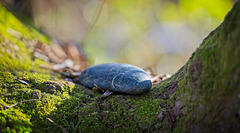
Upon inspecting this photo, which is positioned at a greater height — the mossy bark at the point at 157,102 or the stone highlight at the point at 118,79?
the stone highlight at the point at 118,79

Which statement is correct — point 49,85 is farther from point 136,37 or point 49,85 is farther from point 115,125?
point 136,37

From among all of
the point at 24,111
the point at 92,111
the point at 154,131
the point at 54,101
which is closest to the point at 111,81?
the point at 92,111

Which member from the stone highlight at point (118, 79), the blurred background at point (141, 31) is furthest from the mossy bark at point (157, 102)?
the blurred background at point (141, 31)

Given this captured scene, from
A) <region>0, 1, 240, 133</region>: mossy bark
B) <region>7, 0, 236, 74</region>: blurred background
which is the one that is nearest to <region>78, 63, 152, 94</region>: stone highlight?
<region>0, 1, 240, 133</region>: mossy bark

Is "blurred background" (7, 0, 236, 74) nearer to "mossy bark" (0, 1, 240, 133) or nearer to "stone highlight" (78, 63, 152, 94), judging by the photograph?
"stone highlight" (78, 63, 152, 94)

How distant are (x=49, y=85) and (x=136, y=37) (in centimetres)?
1071

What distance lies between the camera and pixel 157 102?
2197 millimetres

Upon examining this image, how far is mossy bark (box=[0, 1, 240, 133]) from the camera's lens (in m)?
1.56

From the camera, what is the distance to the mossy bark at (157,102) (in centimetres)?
156

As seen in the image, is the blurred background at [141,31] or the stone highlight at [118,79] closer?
the stone highlight at [118,79]

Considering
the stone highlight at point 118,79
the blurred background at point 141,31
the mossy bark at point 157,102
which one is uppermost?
the blurred background at point 141,31

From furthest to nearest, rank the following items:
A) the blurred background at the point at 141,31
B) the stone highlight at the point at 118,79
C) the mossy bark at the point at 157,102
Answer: the blurred background at the point at 141,31 → the stone highlight at the point at 118,79 → the mossy bark at the point at 157,102

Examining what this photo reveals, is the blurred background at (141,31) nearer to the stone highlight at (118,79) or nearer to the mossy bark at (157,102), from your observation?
the stone highlight at (118,79)

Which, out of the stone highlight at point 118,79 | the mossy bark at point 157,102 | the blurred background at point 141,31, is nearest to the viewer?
the mossy bark at point 157,102
